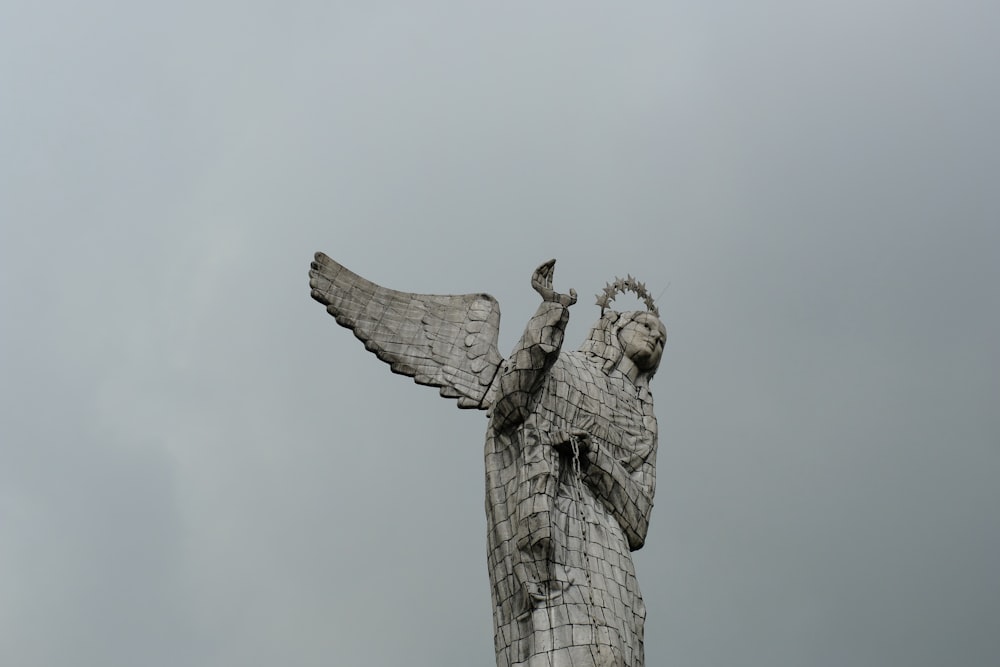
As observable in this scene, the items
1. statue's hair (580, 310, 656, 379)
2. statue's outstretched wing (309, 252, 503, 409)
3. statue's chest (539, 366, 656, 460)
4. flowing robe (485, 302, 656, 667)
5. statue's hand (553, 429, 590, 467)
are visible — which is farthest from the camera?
statue's hair (580, 310, 656, 379)

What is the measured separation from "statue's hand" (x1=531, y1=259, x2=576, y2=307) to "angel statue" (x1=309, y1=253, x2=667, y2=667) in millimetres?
12

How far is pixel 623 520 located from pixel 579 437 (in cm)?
89

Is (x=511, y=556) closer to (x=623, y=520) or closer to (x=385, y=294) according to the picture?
(x=623, y=520)

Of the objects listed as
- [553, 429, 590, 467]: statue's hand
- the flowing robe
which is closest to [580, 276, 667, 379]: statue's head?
the flowing robe

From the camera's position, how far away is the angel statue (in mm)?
12516

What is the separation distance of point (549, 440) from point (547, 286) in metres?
1.31

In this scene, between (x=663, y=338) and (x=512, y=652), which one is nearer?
(x=512, y=652)

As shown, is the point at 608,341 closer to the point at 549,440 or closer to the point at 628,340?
the point at 628,340

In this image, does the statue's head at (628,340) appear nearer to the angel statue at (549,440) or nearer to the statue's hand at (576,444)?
the angel statue at (549,440)

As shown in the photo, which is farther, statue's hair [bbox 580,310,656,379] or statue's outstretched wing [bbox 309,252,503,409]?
statue's hair [bbox 580,310,656,379]

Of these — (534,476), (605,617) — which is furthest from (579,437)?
(605,617)

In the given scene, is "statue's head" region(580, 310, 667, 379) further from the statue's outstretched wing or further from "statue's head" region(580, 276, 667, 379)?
the statue's outstretched wing

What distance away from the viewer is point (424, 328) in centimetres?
1421

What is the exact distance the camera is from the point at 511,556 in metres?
12.8
